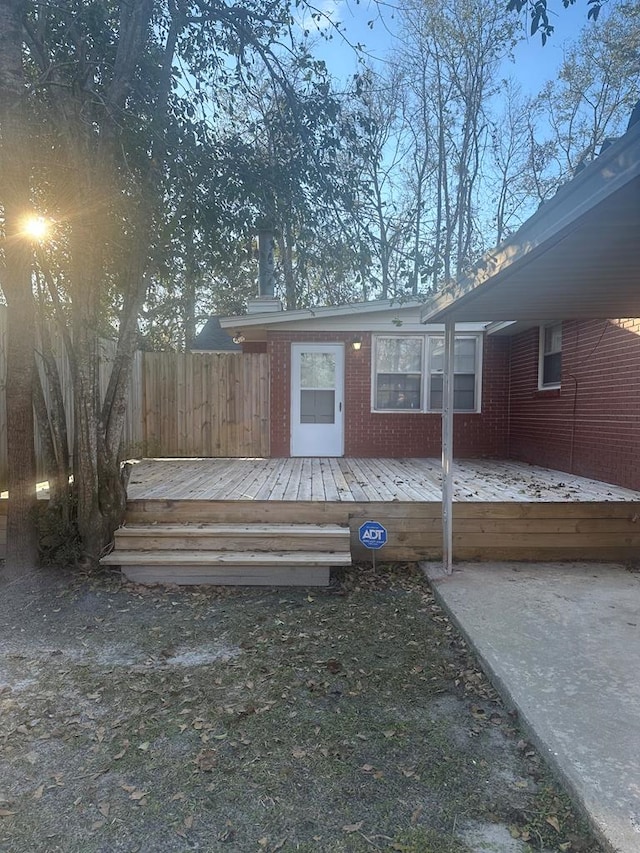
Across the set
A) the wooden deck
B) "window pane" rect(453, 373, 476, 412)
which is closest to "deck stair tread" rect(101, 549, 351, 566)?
the wooden deck

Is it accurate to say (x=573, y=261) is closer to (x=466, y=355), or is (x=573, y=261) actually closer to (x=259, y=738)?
(x=259, y=738)

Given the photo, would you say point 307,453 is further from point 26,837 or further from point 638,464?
point 26,837

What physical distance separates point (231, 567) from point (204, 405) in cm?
518

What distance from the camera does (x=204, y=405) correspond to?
29.6 feet

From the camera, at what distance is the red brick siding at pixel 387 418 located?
870 cm

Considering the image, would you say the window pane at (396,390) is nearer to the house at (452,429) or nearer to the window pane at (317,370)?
the house at (452,429)

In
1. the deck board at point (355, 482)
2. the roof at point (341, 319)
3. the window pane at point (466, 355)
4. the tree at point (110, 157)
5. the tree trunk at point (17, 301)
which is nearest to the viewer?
the tree trunk at point (17, 301)

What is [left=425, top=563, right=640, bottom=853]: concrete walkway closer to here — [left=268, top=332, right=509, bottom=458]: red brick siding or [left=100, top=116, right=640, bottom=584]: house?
[left=100, top=116, right=640, bottom=584]: house

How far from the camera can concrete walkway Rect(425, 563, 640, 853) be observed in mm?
1917

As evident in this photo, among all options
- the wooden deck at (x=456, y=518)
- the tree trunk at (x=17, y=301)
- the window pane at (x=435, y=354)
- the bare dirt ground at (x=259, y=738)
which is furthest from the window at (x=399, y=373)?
the tree trunk at (x=17, y=301)

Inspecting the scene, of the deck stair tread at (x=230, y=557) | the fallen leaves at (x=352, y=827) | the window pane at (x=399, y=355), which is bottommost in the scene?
the fallen leaves at (x=352, y=827)

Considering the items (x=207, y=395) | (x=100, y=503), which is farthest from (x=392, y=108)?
(x=100, y=503)

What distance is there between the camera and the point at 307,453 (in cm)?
888

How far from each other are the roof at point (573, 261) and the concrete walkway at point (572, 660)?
2.23 metres
